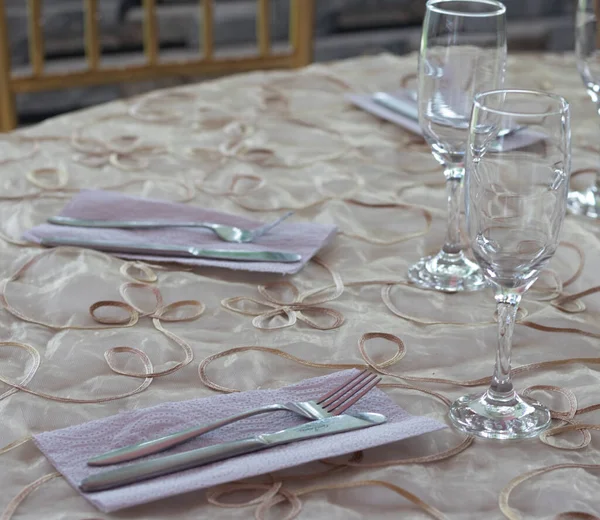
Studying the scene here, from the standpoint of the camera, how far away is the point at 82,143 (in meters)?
1.15

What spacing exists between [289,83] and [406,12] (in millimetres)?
1841

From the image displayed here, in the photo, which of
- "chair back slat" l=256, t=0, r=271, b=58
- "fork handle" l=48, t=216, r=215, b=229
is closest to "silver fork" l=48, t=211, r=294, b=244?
"fork handle" l=48, t=216, r=215, b=229

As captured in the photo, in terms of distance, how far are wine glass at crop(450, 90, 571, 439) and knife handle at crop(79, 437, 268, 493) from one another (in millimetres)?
148

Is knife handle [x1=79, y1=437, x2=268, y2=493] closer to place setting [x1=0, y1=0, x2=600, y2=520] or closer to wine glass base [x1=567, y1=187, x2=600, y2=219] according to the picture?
place setting [x1=0, y1=0, x2=600, y2=520]

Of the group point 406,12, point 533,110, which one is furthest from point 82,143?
point 406,12

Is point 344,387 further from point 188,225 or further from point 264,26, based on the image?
point 264,26

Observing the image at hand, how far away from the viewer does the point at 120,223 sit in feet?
2.98

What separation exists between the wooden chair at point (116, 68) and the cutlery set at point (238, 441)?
128 centimetres

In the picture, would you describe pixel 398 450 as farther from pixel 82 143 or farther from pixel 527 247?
pixel 82 143

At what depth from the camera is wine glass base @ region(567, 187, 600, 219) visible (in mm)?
993

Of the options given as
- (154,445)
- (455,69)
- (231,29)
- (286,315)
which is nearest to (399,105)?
(455,69)

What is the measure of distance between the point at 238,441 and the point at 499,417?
0.18 meters

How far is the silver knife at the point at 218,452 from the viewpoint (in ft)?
1.74

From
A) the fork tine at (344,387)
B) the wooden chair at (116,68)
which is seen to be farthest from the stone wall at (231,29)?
the fork tine at (344,387)
